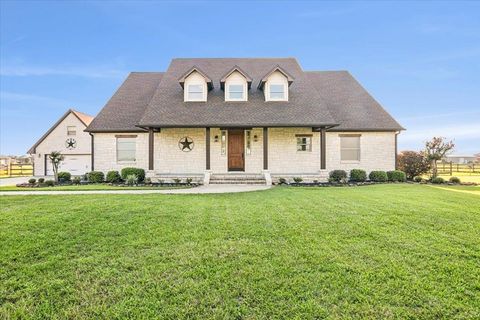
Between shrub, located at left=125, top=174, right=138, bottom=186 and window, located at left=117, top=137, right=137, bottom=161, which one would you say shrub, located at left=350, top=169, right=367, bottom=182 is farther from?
window, located at left=117, top=137, right=137, bottom=161

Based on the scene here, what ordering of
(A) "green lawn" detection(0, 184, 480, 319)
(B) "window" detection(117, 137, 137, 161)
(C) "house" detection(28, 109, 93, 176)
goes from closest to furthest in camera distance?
(A) "green lawn" detection(0, 184, 480, 319) < (B) "window" detection(117, 137, 137, 161) < (C) "house" detection(28, 109, 93, 176)

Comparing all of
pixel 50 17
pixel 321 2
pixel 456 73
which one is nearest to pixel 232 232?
pixel 321 2

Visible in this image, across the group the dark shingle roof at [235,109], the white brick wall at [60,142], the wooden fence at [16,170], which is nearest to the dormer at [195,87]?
the dark shingle roof at [235,109]

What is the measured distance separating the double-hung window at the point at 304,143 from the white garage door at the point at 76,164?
1994 centimetres

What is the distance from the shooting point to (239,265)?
3775 mm

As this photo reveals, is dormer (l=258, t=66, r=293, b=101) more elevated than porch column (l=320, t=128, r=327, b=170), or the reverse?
dormer (l=258, t=66, r=293, b=101)

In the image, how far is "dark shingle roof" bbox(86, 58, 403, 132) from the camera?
15.9 m

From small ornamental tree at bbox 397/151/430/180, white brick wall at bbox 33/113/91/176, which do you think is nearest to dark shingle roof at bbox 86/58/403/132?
small ornamental tree at bbox 397/151/430/180

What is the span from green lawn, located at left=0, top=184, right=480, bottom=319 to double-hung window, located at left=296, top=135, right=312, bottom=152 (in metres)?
10.9

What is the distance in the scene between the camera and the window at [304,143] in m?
17.3

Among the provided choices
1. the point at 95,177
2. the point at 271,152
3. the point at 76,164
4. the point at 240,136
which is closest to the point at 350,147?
the point at 271,152

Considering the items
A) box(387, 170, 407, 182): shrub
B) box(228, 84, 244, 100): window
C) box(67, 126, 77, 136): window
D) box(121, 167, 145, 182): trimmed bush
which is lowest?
box(387, 170, 407, 182): shrub

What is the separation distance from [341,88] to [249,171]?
1048 centimetres

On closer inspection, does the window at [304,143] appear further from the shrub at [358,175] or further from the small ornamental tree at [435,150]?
the small ornamental tree at [435,150]
